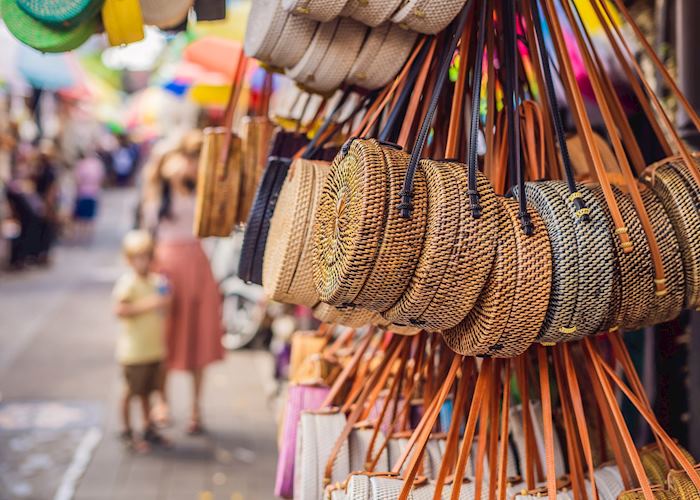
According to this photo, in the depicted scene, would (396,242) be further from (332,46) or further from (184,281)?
(184,281)

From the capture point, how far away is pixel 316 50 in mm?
1434

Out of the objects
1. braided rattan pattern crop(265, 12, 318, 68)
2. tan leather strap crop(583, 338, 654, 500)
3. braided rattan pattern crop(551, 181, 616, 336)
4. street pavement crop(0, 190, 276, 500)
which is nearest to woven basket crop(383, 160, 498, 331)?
braided rattan pattern crop(551, 181, 616, 336)

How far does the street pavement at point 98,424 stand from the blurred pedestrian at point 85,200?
6228 mm

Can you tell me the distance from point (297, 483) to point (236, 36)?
3.85 meters

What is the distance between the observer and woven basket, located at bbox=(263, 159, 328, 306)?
1355 millimetres

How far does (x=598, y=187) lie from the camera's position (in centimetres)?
125

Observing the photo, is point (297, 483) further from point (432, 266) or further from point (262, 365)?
point (262, 365)

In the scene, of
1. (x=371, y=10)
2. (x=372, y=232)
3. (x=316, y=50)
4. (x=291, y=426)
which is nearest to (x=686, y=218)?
(x=372, y=232)

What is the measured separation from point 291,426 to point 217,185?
0.60 meters

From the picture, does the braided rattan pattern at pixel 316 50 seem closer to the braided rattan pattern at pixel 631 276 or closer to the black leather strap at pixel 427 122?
the black leather strap at pixel 427 122

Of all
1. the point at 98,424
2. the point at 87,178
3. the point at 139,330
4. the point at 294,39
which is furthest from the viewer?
the point at 87,178

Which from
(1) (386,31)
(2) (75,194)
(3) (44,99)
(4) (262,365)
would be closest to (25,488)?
(4) (262,365)

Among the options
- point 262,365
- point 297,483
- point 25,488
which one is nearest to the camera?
point 297,483

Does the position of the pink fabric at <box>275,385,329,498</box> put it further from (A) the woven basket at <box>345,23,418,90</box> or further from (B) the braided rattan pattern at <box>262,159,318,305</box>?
(A) the woven basket at <box>345,23,418,90</box>
